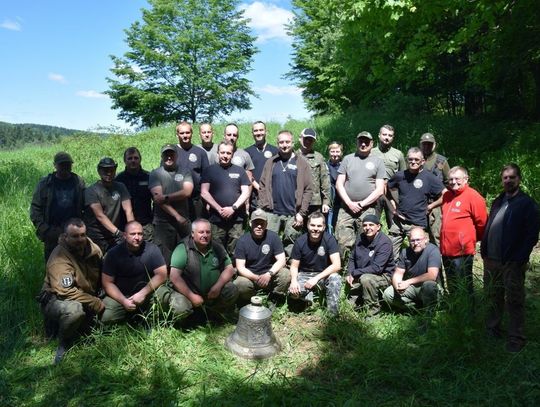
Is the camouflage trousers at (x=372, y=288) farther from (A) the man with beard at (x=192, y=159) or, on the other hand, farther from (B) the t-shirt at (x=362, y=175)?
(A) the man with beard at (x=192, y=159)

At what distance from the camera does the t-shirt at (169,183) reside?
5.81m

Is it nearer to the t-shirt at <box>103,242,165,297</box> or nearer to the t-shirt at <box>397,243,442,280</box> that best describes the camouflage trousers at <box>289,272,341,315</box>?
the t-shirt at <box>397,243,442,280</box>

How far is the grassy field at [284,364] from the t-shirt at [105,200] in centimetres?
90

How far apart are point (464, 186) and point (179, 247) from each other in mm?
3238

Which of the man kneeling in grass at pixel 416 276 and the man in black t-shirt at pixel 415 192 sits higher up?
the man in black t-shirt at pixel 415 192

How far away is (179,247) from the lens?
517 centimetres

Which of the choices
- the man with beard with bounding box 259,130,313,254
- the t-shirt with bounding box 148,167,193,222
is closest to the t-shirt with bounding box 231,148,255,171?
the man with beard with bounding box 259,130,313,254

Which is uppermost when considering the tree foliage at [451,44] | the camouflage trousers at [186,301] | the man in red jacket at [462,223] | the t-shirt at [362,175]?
the tree foliage at [451,44]

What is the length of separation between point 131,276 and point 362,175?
3.21 meters

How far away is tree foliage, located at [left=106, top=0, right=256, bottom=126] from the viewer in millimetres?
29922

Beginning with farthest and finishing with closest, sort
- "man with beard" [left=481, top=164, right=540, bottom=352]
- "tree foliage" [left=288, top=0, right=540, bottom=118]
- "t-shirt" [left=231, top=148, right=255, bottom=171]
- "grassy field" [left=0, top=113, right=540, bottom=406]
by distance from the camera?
1. "tree foliage" [left=288, top=0, right=540, bottom=118]
2. "t-shirt" [left=231, top=148, right=255, bottom=171]
3. "man with beard" [left=481, top=164, right=540, bottom=352]
4. "grassy field" [left=0, top=113, right=540, bottom=406]

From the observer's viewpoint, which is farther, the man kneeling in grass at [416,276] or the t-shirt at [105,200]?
the t-shirt at [105,200]

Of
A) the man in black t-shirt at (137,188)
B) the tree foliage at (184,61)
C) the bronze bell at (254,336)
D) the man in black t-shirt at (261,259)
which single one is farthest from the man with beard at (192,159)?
the tree foliage at (184,61)

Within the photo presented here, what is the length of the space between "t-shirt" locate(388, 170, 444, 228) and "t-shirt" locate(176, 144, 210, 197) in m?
2.71
